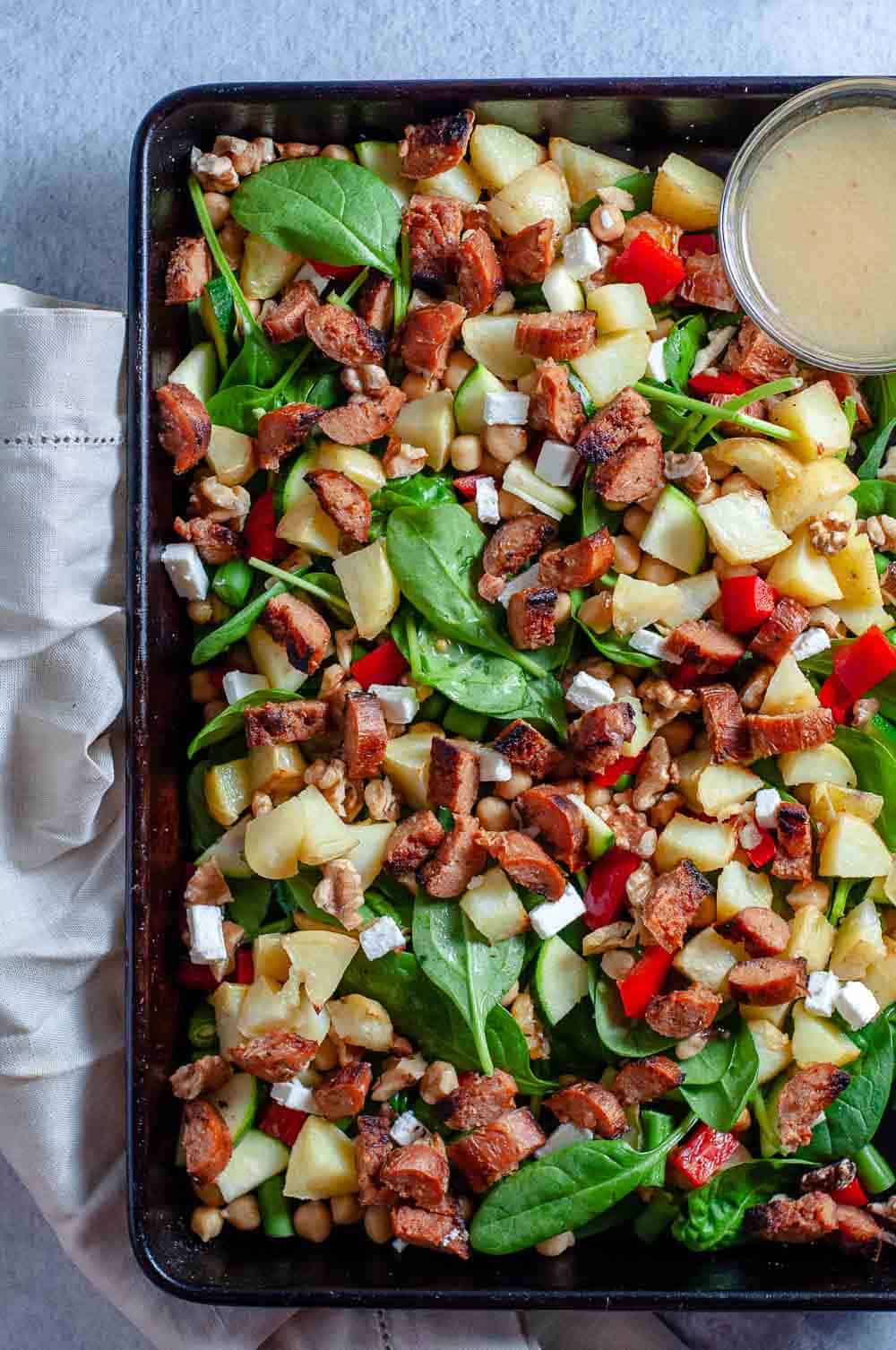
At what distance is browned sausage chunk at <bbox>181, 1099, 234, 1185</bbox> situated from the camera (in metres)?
2.46

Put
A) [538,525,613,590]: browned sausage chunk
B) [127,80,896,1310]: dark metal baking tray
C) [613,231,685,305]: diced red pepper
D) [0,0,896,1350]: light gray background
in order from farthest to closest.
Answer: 1. [0,0,896,1350]: light gray background
2. [613,231,685,305]: diced red pepper
3. [538,525,613,590]: browned sausage chunk
4. [127,80,896,1310]: dark metal baking tray

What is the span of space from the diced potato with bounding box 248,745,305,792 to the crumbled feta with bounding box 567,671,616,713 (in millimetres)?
528

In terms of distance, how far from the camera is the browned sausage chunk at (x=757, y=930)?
2.45 meters

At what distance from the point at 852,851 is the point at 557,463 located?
2.95 feet

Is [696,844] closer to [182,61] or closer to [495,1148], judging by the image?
[495,1148]

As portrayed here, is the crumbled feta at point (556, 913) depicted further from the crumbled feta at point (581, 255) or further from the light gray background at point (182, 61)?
the light gray background at point (182, 61)

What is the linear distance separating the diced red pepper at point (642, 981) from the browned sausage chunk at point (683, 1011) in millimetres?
25

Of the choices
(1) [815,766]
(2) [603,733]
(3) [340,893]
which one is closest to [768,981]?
(1) [815,766]

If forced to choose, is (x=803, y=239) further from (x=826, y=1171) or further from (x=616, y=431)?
(x=826, y=1171)

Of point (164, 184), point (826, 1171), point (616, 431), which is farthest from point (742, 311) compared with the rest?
point (826, 1171)

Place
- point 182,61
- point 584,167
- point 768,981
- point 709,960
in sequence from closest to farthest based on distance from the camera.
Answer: point 768,981
point 709,960
point 584,167
point 182,61

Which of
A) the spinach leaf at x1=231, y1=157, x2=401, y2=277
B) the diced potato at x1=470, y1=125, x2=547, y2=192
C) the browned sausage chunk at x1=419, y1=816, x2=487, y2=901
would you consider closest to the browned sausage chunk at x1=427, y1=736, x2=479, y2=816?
the browned sausage chunk at x1=419, y1=816, x2=487, y2=901

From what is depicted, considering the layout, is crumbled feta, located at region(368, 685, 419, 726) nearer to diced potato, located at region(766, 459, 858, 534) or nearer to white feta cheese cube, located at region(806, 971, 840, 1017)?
diced potato, located at region(766, 459, 858, 534)

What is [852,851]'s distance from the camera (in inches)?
98.8
